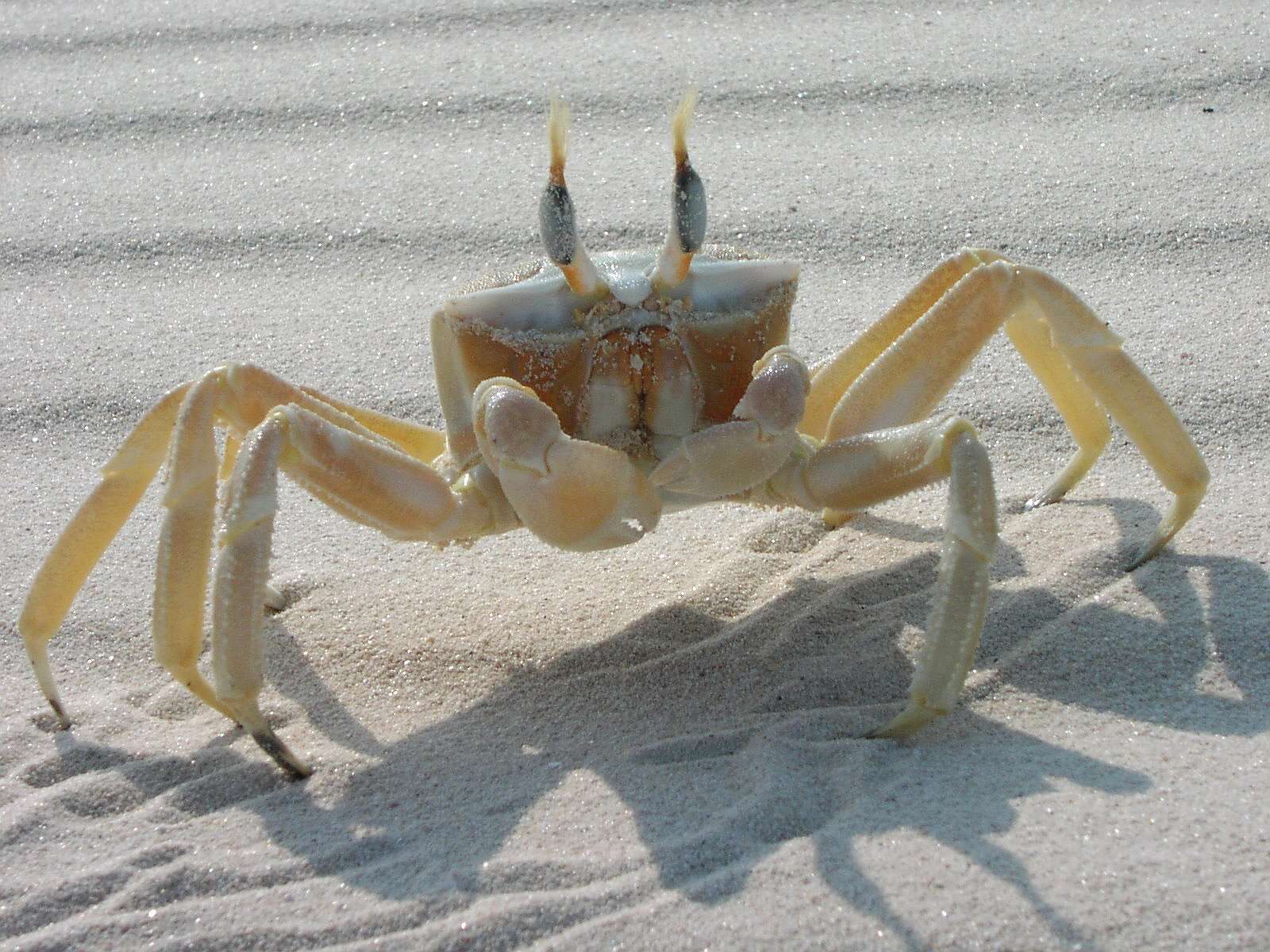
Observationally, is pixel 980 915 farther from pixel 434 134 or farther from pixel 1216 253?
pixel 434 134

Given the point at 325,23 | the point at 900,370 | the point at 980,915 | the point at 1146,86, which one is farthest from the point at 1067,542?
the point at 325,23

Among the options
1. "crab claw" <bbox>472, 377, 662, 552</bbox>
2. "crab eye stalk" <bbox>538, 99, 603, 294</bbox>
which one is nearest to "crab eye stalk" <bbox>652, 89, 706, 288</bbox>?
"crab eye stalk" <bbox>538, 99, 603, 294</bbox>

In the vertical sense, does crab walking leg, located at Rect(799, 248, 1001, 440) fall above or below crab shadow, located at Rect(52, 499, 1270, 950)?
above

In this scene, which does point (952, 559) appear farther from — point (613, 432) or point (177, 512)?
point (177, 512)

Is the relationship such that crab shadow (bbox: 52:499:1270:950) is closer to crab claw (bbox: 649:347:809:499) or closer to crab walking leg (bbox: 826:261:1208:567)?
crab walking leg (bbox: 826:261:1208:567)

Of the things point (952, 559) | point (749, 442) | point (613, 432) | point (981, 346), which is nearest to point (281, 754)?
point (613, 432)

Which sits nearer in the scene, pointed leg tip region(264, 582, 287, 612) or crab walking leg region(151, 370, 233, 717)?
crab walking leg region(151, 370, 233, 717)
